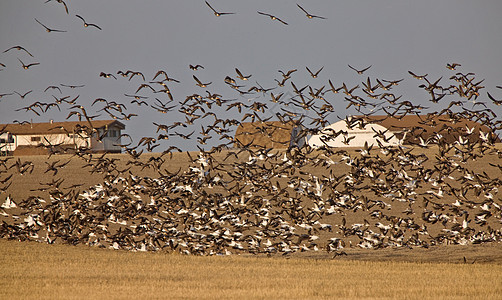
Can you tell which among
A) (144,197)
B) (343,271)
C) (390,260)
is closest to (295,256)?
(390,260)

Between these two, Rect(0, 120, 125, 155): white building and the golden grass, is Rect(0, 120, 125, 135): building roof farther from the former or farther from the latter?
the golden grass

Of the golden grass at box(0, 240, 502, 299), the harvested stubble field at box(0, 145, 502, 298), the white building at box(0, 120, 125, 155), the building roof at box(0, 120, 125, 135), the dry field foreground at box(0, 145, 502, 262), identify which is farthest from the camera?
the building roof at box(0, 120, 125, 135)

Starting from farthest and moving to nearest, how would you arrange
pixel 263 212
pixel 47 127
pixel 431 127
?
pixel 47 127 < pixel 431 127 < pixel 263 212

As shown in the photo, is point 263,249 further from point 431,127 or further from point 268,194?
point 431,127

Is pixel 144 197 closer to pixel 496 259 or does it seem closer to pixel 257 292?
pixel 496 259

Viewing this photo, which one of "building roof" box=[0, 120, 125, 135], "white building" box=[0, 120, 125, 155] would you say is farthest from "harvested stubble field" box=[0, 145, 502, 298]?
"building roof" box=[0, 120, 125, 135]

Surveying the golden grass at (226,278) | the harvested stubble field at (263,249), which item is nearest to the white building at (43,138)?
the harvested stubble field at (263,249)

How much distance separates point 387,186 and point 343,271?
22.7ft

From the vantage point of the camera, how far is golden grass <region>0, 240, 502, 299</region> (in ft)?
65.0

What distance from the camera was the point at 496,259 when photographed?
29766mm

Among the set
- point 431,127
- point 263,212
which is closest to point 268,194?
point 263,212

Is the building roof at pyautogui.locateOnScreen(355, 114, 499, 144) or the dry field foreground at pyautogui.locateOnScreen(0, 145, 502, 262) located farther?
the building roof at pyautogui.locateOnScreen(355, 114, 499, 144)

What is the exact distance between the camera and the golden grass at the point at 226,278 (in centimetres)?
1981

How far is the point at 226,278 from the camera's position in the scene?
898 inches
